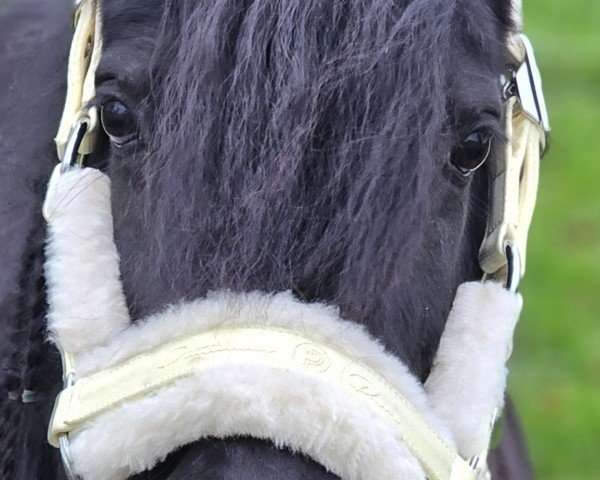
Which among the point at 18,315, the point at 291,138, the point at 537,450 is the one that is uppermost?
the point at 291,138

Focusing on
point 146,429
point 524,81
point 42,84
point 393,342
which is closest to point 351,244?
point 393,342

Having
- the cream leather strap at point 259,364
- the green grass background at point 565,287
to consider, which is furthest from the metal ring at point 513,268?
the green grass background at point 565,287

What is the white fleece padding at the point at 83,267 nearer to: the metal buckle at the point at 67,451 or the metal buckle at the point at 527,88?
the metal buckle at the point at 67,451

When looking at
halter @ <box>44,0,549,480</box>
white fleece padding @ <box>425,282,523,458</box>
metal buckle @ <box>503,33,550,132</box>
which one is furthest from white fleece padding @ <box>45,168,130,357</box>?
metal buckle @ <box>503,33,550,132</box>

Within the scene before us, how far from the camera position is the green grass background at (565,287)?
467cm

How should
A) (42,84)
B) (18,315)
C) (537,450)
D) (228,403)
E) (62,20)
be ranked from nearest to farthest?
(228,403), (18,315), (42,84), (62,20), (537,450)

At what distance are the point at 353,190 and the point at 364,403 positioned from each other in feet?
1.02

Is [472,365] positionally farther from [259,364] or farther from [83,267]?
[83,267]

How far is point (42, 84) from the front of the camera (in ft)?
8.16

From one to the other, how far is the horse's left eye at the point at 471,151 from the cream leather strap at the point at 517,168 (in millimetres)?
128

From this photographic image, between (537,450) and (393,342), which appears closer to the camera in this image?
(393,342)

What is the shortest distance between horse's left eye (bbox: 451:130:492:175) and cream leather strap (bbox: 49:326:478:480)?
1.51 ft

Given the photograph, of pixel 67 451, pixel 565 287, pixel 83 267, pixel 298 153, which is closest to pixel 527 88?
pixel 298 153

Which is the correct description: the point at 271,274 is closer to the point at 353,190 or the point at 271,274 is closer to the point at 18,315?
the point at 353,190
